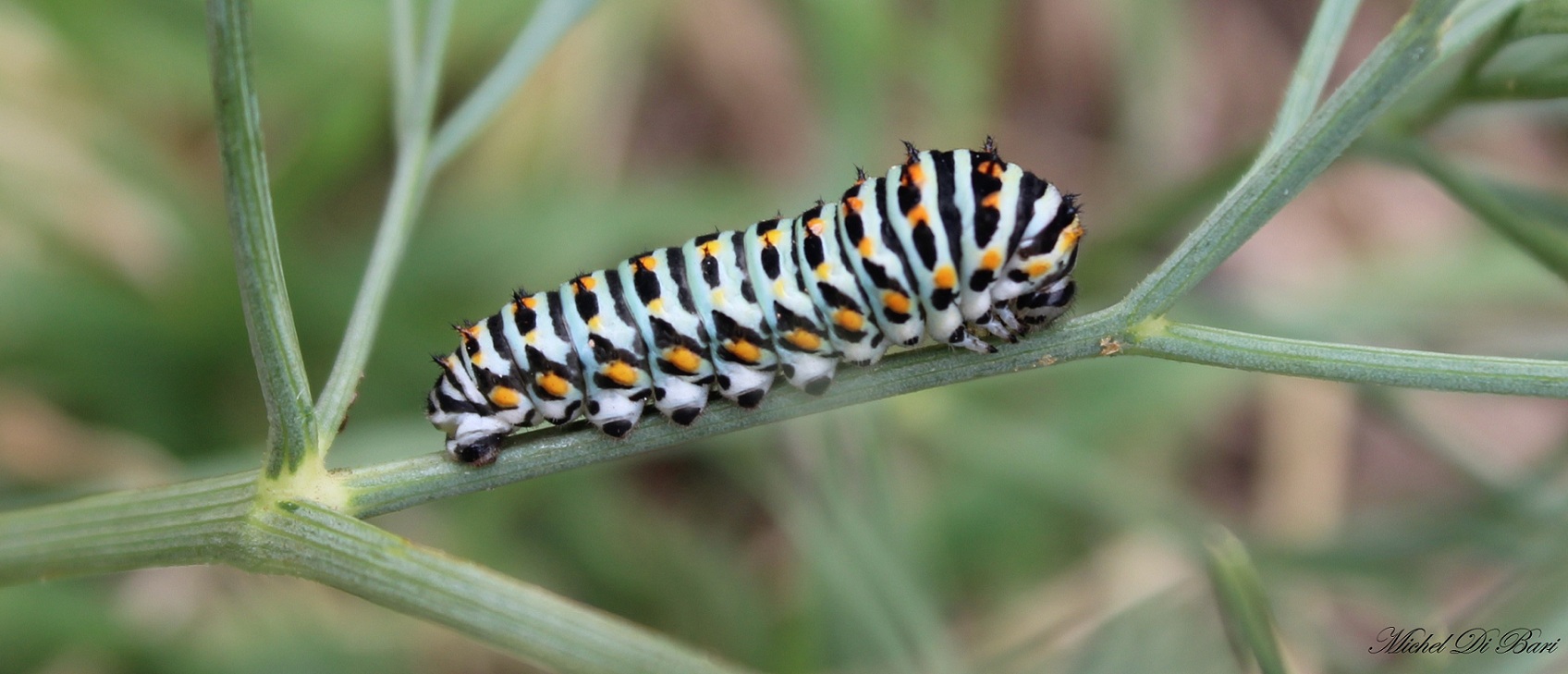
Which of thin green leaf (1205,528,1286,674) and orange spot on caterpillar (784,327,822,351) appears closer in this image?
thin green leaf (1205,528,1286,674)

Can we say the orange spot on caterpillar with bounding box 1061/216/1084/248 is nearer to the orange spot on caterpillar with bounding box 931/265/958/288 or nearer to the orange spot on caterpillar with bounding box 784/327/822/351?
the orange spot on caterpillar with bounding box 931/265/958/288

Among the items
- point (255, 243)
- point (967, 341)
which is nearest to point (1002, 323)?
point (967, 341)

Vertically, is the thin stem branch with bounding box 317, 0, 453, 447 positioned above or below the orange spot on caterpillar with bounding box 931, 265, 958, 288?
above

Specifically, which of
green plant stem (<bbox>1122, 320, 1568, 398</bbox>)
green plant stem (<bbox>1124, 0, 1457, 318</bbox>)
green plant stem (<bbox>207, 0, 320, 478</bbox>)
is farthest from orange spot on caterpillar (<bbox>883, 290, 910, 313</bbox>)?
green plant stem (<bbox>207, 0, 320, 478</bbox>)

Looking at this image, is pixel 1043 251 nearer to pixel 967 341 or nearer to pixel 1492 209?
pixel 967 341

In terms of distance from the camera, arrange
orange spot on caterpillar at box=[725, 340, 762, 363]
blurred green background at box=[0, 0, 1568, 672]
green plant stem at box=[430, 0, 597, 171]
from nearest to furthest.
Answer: orange spot on caterpillar at box=[725, 340, 762, 363] → green plant stem at box=[430, 0, 597, 171] → blurred green background at box=[0, 0, 1568, 672]

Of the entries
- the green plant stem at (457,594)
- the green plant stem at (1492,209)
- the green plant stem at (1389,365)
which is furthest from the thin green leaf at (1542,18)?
the green plant stem at (457,594)

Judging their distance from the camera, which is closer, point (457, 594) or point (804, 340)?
point (457, 594)
